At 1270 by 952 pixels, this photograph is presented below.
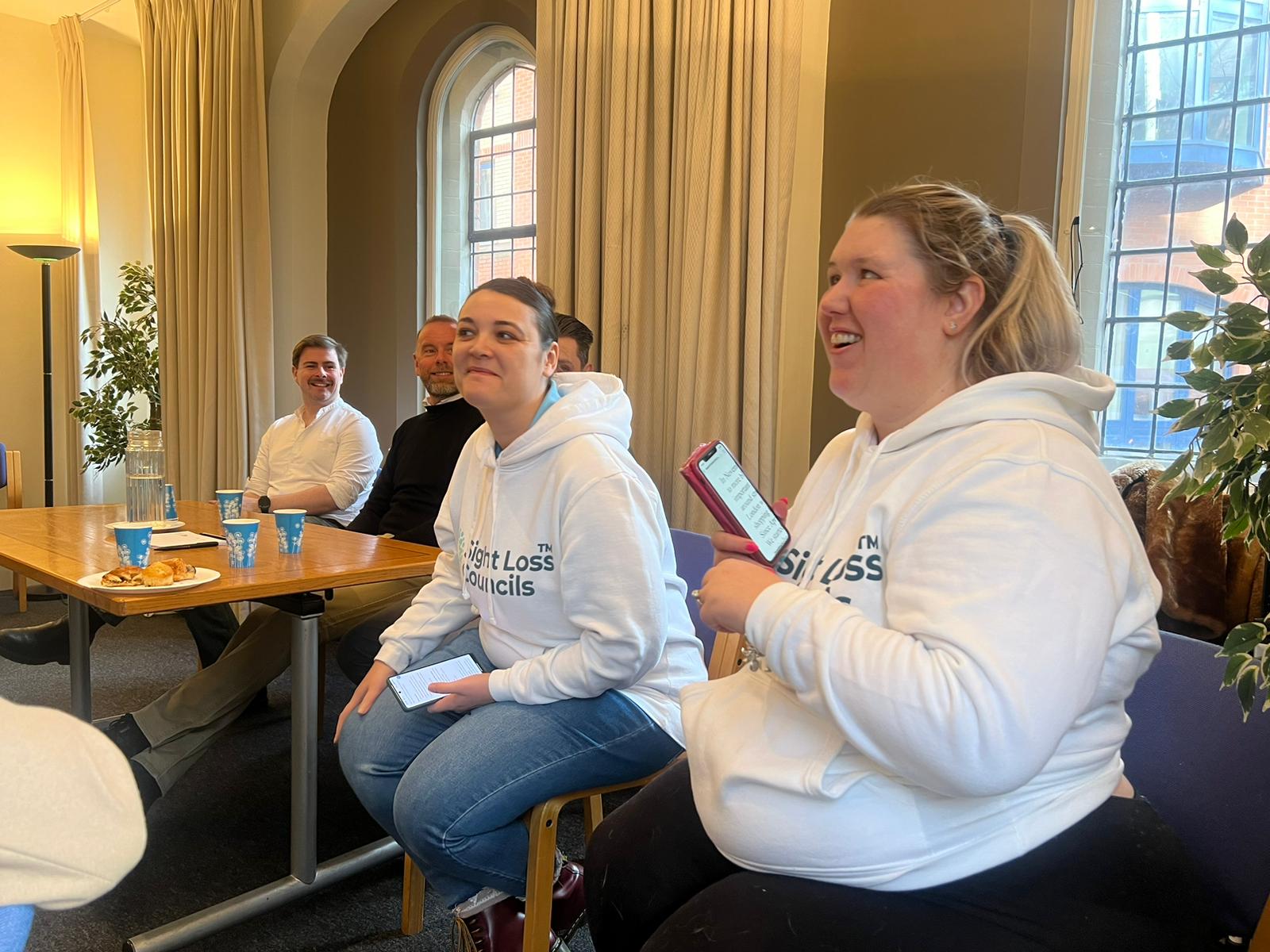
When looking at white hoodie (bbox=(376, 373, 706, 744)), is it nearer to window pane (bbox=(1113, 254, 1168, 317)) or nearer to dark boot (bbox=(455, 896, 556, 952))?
dark boot (bbox=(455, 896, 556, 952))

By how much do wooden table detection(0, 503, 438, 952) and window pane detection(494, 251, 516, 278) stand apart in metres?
2.42

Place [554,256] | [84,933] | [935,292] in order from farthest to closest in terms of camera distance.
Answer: [554,256] → [84,933] → [935,292]

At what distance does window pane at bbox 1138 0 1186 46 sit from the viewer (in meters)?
2.30

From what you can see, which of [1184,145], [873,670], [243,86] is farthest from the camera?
[243,86]

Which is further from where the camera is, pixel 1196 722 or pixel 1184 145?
pixel 1184 145

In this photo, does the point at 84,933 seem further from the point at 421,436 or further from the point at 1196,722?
the point at 1196,722

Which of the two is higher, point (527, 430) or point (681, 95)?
point (681, 95)

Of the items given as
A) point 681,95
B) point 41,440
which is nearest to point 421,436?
point 681,95

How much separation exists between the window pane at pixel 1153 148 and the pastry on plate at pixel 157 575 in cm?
230

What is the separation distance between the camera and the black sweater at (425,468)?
272cm

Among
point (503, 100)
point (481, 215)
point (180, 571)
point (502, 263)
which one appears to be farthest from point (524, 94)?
point (180, 571)

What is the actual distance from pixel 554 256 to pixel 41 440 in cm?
404

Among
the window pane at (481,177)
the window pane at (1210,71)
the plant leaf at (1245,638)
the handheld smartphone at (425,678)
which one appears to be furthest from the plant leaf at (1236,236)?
the window pane at (481,177)

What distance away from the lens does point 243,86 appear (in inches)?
172
